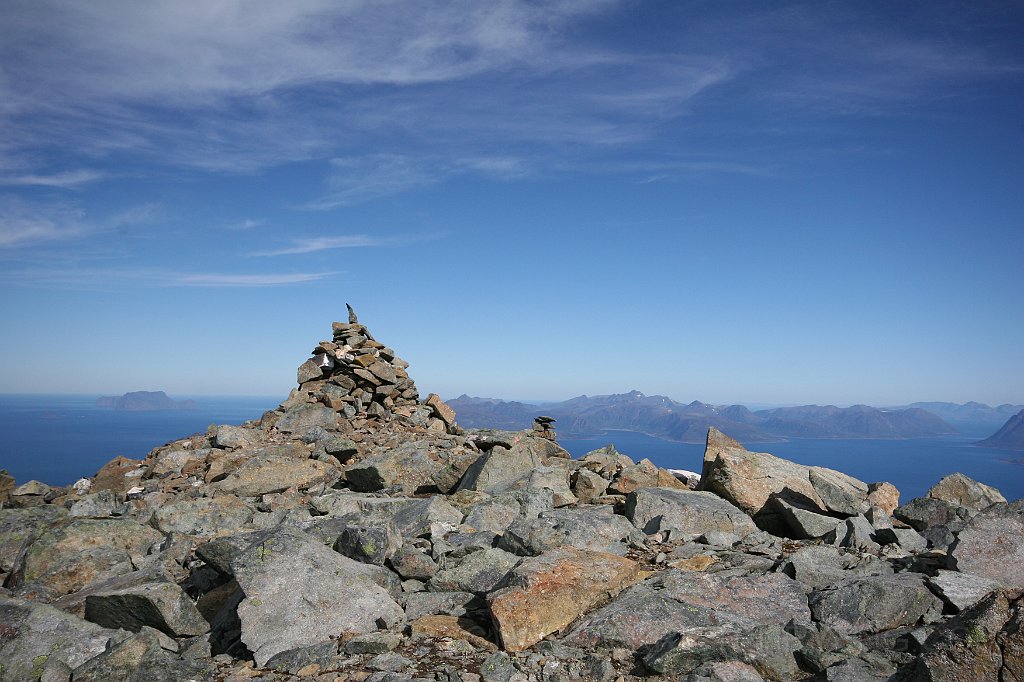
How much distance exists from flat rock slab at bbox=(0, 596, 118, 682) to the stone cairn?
16.0 meters

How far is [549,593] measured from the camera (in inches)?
314

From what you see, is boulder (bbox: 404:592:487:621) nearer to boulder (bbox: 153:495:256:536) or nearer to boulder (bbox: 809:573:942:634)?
boulder (bbox: 809:573:942:634)

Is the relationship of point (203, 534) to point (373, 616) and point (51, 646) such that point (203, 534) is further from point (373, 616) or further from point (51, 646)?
point (373, 616)

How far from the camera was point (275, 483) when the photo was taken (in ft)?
59.2

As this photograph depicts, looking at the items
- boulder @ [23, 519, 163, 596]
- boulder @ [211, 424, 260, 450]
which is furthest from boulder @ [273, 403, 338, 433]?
boulder @ [23, 519, 163, 596]

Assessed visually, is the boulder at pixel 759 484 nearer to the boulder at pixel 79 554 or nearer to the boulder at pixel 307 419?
the boulder at pixel 79 554

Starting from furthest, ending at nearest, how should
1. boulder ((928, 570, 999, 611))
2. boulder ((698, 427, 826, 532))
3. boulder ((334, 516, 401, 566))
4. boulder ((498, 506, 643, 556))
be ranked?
boulder ((698, 427, 826, 532)) → boulder ((498, 506, 643, 556)) → boulder ((334, 516, 401, 566)) → boulder ((928, 570, 999, 611))

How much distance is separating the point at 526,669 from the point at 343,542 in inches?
179

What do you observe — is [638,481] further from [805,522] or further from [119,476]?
[119,476]

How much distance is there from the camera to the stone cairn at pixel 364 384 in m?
25.1

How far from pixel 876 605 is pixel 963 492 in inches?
313

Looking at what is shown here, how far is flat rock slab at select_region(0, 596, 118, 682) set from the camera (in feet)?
25.6

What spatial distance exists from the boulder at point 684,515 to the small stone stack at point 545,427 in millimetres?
13016

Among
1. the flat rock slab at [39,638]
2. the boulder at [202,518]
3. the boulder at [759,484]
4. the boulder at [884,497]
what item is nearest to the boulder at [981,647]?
the boulder at [759,484]
